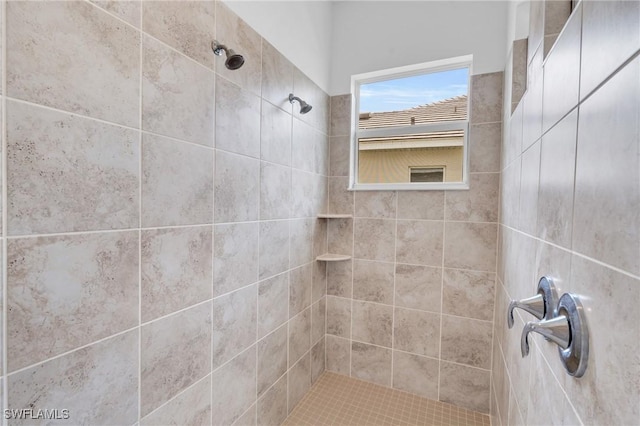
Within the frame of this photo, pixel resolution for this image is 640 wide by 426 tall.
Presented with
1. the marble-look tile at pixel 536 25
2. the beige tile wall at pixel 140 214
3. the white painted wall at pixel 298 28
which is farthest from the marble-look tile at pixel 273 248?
the marble-look tile at pixel 536 25

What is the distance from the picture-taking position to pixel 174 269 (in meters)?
1.06

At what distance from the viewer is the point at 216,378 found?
1.25 meters

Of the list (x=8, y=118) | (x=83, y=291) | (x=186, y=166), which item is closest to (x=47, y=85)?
(x=8, y=118)

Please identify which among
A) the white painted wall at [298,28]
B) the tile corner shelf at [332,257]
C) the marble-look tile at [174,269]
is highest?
the white painted wall at [298,28]

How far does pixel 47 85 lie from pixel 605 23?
3.85ft

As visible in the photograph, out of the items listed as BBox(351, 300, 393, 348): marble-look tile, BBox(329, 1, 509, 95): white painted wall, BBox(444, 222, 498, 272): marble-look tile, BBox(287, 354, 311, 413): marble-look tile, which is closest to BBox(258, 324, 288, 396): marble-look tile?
BBox(287, 354, 311, 413): marble-look tile

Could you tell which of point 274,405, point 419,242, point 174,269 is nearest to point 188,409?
point 174,269

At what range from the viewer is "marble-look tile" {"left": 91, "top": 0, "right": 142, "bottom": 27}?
823 mm

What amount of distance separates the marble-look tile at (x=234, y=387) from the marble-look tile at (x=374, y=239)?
103 centimetres

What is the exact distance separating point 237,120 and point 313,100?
33.7 inches

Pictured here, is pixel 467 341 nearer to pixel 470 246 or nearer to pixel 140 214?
pixel 470 246

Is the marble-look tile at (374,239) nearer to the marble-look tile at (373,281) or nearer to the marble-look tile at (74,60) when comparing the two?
the marble-look tile at (373,281)

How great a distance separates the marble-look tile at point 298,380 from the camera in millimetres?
1817

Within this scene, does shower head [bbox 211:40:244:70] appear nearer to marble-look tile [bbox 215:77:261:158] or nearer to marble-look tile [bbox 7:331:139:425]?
marble-look tile [bbox 215:77:261:158]
